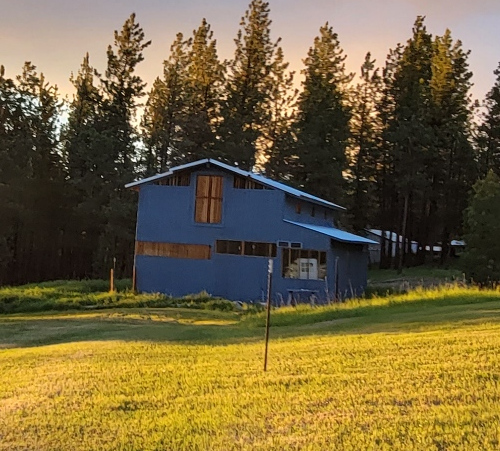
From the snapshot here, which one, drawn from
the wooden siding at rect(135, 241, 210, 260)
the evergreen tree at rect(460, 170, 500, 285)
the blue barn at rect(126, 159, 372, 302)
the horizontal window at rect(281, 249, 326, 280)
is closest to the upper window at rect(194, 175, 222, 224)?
the blue barn at rect(126, 159, 372, 302)

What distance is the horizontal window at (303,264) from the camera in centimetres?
3039

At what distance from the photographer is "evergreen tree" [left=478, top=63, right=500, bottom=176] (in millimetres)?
49716

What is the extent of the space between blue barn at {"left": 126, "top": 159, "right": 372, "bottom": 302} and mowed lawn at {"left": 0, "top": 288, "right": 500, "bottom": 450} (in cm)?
1563

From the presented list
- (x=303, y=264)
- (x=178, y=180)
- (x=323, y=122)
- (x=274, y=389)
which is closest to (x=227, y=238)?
(x=178, y=180)

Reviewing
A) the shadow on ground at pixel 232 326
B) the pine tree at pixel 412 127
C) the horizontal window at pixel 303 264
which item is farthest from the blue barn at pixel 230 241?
the pine tree at pixel 412 127

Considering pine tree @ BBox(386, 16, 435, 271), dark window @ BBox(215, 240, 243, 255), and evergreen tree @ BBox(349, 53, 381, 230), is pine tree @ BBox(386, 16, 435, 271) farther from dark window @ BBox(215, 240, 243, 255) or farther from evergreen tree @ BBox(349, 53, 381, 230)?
dark window @ BBox(215, 240, 243, 255)

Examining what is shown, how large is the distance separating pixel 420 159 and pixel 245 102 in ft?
44.0

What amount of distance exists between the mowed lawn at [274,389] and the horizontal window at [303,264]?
50.0 feet

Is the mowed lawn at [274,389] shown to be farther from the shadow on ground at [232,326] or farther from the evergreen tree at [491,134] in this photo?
the evergreen tree at [491,134]

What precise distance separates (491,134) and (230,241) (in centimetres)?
2719

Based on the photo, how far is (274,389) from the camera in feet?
26.2

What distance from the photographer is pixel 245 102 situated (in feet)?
166

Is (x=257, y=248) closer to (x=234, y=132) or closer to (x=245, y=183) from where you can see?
(x=245, y=183)

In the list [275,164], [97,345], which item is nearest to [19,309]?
[97,345]
